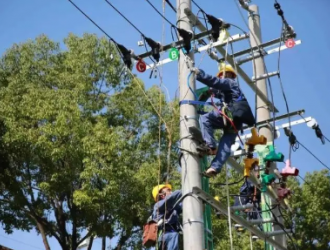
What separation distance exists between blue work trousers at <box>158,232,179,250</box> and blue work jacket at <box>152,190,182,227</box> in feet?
0.43

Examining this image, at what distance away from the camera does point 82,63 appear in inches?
679

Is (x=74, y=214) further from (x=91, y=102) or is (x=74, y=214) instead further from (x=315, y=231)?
(x=315, y=231)

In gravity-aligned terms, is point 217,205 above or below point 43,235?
below

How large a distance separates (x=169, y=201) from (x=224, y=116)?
1150 mm

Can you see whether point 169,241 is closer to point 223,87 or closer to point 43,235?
point 223,87

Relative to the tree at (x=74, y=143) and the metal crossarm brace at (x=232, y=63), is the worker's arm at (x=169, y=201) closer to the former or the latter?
the metal crossarm brace at (x=232, y=63)

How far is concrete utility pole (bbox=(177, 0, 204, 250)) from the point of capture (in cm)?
515

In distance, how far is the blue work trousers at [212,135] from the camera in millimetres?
5744

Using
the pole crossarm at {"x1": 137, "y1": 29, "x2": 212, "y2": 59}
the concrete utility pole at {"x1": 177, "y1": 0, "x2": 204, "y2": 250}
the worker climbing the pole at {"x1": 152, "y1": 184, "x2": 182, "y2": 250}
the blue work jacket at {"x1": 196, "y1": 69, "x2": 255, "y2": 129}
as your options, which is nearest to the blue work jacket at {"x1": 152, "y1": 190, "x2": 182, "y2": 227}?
the worker climbing the pole at {"x1": 152, "y1": 184, "x2": 182, "y2": 250}

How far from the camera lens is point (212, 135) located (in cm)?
584

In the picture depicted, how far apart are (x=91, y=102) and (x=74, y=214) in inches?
137

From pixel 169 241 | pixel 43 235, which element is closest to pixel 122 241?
pixel 43 235

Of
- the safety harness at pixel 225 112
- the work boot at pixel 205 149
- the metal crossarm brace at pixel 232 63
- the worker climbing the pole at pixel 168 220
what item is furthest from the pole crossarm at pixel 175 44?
the worker climbing the pole at pixel 168 220

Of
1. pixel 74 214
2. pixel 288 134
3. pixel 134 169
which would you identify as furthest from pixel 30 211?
pixel 288 134
